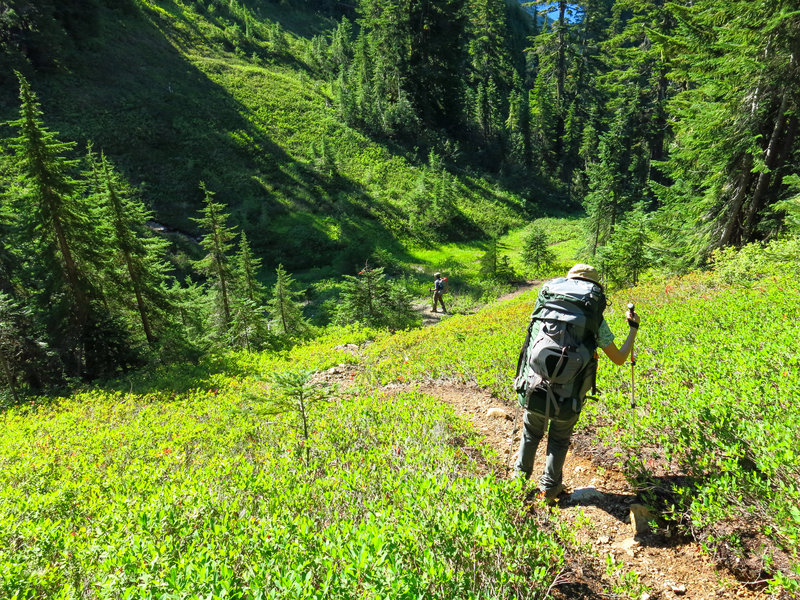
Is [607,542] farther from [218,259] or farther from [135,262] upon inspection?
[218,259]

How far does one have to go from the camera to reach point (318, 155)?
3681 centimetres

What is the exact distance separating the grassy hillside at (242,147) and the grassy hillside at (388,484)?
2115cm

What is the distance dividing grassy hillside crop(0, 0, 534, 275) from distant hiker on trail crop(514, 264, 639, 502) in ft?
76.7

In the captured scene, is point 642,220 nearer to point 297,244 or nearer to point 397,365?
point 397,365

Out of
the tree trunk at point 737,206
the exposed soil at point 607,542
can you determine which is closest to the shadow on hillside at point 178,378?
the exposed soil at point 607,542

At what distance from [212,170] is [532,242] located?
89.6 ft

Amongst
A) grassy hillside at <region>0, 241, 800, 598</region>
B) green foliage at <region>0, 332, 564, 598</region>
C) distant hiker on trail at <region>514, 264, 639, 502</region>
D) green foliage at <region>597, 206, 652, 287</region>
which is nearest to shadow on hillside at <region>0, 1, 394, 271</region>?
green foliage at <region>597, 206, 652, 287</region>

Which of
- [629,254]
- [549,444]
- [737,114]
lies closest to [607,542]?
[549,444]

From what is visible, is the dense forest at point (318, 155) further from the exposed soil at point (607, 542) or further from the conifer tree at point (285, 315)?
the exposed soil at point (607, 542)

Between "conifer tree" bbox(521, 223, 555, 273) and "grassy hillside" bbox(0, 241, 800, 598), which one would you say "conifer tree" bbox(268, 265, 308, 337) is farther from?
"conifer tree" bbox(521, 223, 555, 273)

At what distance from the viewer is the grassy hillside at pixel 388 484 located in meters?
2.49

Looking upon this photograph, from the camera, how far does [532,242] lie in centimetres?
2394

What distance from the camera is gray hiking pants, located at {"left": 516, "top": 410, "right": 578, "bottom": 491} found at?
3.82 meters

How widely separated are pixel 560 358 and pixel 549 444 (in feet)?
A: 3.38
